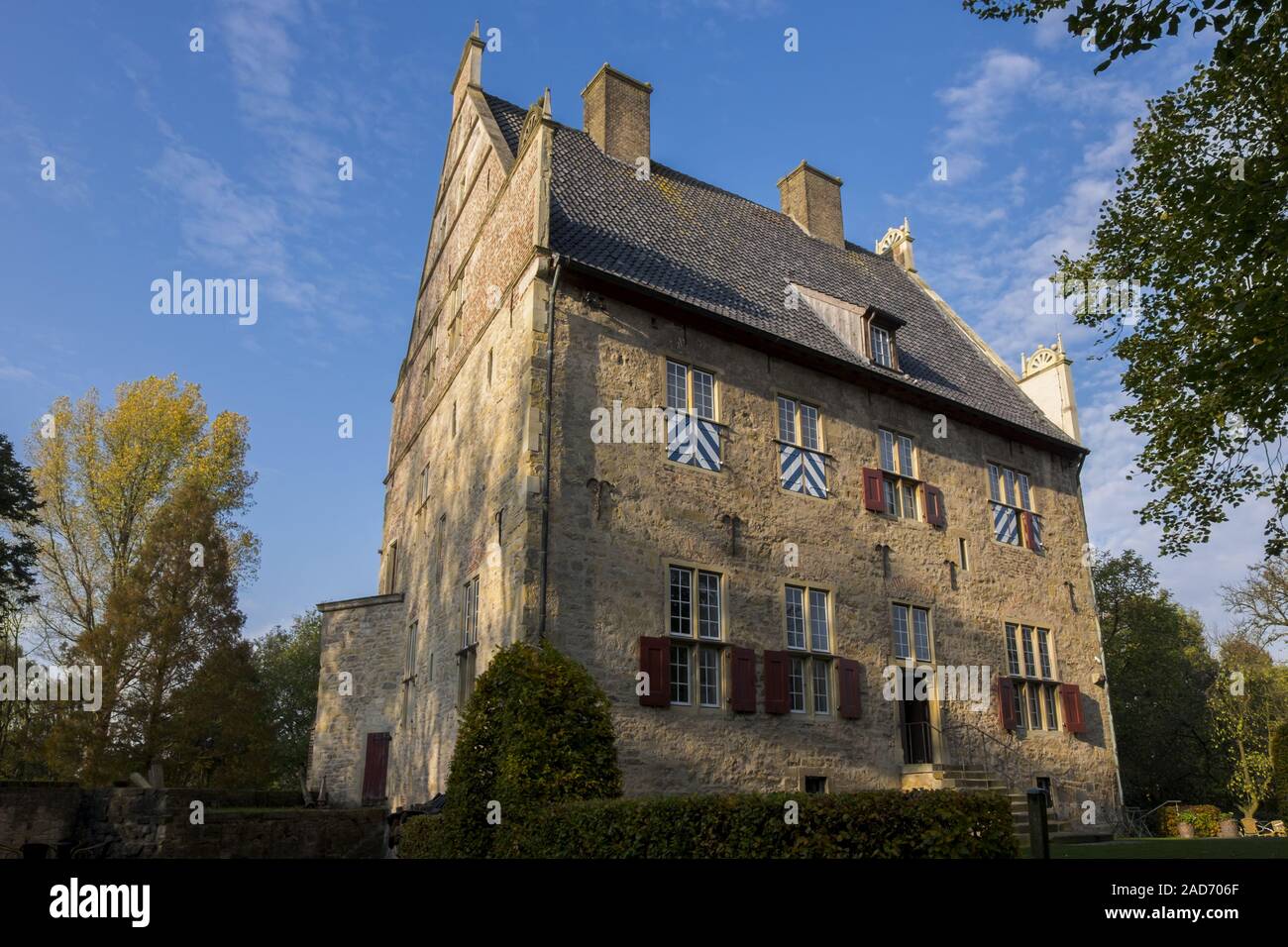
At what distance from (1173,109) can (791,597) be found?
36.2ft

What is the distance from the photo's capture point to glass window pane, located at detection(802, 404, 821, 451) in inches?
685

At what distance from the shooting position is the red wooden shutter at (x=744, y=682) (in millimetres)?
14328

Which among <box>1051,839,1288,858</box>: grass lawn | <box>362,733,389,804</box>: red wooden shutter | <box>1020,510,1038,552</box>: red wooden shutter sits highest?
<box>1020,510,1038,552</box>: red wooden shutter

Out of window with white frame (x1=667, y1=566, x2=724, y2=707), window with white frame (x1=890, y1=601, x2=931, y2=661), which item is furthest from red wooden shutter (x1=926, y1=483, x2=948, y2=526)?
window with white frame (x1=667, y1=566, x2=724, y2=707)

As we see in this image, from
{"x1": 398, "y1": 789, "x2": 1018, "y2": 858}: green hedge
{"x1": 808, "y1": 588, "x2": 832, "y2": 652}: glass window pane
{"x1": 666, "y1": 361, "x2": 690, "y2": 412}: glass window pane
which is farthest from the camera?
{"x1": 808, "y1": 588, "x2": 832, "y2": 652}: glass window pane

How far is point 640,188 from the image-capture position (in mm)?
20453

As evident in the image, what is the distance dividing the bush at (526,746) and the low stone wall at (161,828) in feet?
15.6

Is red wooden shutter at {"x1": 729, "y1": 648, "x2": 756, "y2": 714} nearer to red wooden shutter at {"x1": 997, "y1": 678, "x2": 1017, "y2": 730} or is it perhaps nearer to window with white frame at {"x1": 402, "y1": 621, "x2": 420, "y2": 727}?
red wooden shutter at {"x1": 997, "y1": 678, "x2": 1017, "y2": 730}

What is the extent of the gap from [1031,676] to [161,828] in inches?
677

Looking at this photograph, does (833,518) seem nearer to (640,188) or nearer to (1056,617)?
(1056,617)

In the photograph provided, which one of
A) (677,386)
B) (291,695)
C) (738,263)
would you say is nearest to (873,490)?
(677,386)

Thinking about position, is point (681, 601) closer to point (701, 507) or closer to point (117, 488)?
point (701, 507)

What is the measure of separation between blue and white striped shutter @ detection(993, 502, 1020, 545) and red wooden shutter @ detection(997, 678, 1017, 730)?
3249mm
